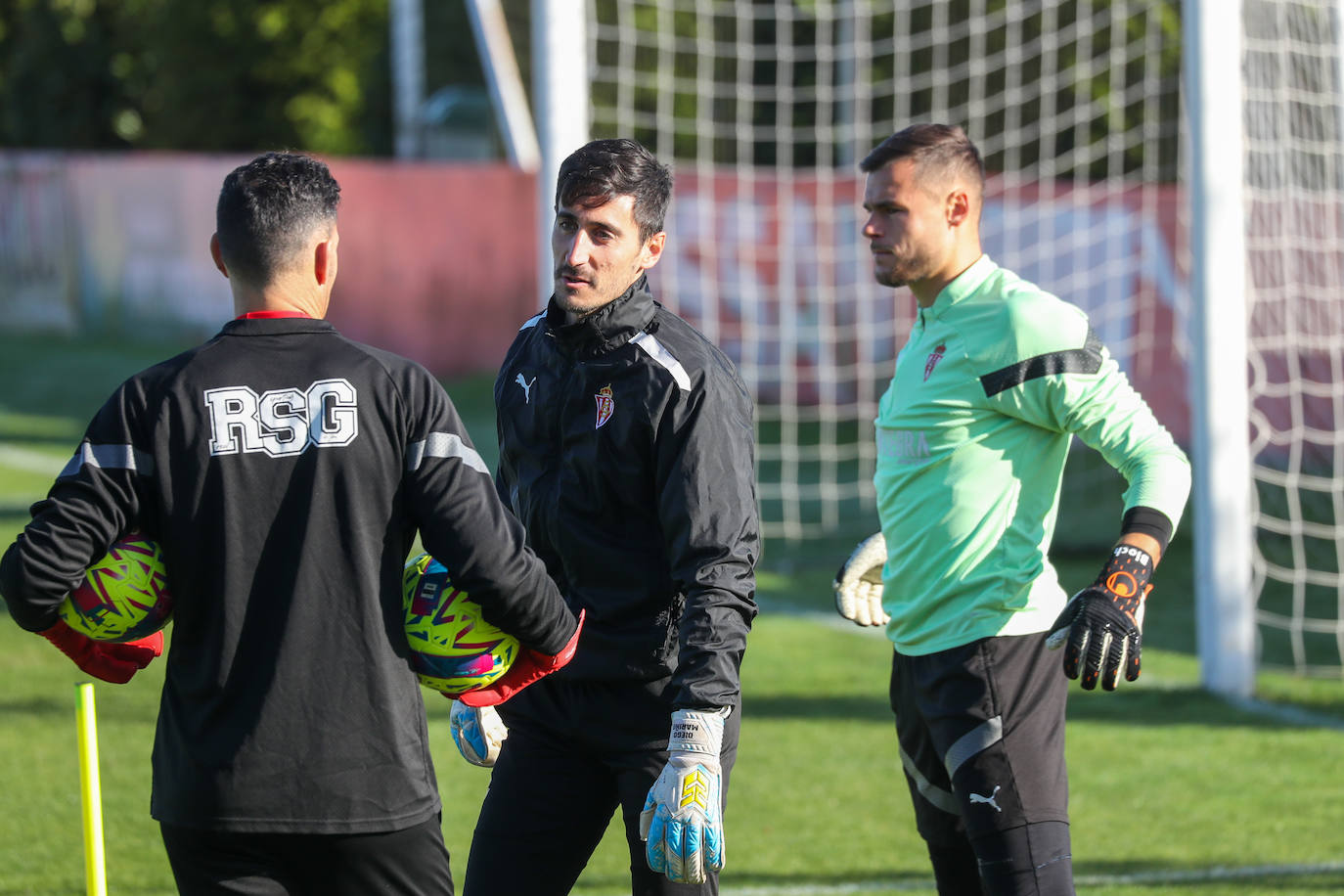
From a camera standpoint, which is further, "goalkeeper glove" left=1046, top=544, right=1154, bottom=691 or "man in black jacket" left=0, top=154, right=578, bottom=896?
"goalkeeper glove" left=1046, top=544, right=1154, bottom=691

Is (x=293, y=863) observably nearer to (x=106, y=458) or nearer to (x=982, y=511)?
(x=106, y=458)

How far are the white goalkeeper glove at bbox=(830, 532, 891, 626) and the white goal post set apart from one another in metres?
3.43

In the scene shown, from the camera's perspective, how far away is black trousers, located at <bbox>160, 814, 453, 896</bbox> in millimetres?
2539

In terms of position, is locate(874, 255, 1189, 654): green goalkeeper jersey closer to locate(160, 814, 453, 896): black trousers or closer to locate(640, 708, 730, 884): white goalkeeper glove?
locate(640, 708, 730, 884): white goalkeeper glove

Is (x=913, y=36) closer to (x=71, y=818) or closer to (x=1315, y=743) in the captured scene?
(x=1315, y=743)

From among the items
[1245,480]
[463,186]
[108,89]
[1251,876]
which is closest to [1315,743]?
[1245,480]

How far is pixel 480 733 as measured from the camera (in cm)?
350

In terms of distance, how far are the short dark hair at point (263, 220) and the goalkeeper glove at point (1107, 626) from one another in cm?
164

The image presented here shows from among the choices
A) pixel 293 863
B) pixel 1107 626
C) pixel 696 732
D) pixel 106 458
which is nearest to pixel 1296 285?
pixel 1107 626

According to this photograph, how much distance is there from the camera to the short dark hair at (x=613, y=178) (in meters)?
3.16

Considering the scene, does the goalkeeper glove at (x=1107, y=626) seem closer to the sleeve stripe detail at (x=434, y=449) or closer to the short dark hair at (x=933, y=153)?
the short dark hair at (x=933, y=153)

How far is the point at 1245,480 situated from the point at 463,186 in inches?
572

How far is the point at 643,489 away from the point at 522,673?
1.76ft

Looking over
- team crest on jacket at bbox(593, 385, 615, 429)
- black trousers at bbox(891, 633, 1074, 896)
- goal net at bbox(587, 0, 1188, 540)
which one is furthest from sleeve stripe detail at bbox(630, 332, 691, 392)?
goal net at bbox(587, 0, 1188, 540)
